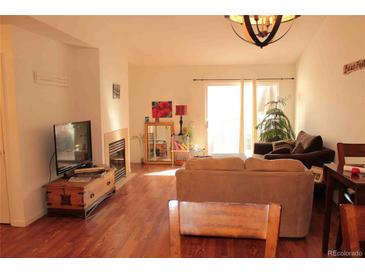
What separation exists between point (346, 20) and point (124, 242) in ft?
12.6

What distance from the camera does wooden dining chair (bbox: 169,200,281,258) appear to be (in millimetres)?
1042

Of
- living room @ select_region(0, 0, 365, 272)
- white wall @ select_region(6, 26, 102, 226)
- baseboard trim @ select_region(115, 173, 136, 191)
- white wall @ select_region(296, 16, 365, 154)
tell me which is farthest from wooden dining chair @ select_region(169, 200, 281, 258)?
baseboard trim @ select_region(115, 173, 136, 191)

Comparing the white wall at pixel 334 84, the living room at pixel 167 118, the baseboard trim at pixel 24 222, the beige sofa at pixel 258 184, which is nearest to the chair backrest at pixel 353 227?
the living room at pixel 167 118

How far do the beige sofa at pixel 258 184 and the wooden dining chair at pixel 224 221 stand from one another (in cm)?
173

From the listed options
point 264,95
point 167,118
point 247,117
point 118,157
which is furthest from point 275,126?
point 118,157

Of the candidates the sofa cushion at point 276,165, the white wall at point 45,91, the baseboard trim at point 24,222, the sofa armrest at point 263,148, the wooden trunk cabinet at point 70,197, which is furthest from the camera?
the sofa armrest at point 263,148

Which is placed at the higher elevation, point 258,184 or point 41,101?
point 41,101

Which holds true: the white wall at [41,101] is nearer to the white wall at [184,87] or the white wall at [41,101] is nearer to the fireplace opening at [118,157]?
the fireplace opening at [118,157]

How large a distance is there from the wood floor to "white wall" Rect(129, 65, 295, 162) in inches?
132

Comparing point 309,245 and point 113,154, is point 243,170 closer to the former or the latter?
point 309,245

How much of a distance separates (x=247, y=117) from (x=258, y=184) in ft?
14.2

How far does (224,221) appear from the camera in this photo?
1.11m

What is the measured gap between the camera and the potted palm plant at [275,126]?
20.5 feet

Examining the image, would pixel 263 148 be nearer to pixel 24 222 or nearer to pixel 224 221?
pixel 24 222
